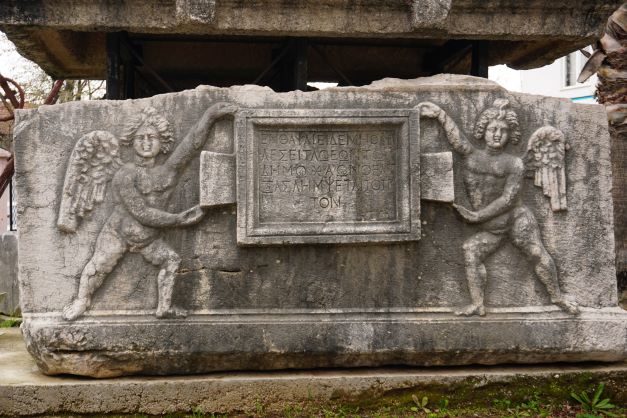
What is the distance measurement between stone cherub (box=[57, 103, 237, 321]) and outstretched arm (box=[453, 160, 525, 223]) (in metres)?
1.37

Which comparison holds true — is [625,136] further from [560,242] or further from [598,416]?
[598,416]

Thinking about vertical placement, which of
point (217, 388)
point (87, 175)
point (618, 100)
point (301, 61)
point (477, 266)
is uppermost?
point (301, 61)

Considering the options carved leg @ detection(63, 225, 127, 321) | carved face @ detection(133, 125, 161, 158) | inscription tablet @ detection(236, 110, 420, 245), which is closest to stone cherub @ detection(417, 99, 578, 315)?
inscription tablet @ detection(236, 110, 420, 245)

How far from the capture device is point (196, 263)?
3.17 meters

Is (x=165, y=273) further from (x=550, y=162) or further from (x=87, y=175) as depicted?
(x=550, y=162)

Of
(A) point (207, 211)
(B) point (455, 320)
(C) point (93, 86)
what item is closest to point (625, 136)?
(B) point (455, 320)

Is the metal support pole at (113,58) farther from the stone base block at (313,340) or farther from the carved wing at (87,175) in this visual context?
the stone base block at (313,340)

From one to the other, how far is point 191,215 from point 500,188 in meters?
1.65

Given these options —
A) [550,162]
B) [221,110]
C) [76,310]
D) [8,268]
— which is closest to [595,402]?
[550,162]

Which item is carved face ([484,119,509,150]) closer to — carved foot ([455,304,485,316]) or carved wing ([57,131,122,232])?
carved foot ([455,304,485,316])

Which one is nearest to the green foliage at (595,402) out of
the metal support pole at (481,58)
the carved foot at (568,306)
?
the carved foot at (568,306)

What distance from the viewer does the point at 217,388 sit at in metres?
3.07

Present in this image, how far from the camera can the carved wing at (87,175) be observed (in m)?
3.09

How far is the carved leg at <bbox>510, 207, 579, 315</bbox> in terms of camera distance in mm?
3254
